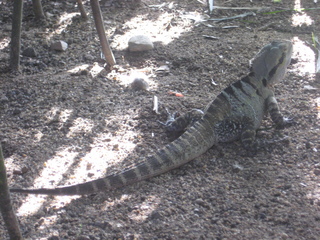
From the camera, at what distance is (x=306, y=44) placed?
6.08 m

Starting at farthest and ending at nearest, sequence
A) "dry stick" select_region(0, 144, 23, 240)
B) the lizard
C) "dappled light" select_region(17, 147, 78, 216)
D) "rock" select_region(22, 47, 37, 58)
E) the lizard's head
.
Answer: "rock" select_region(22, 47, 37, 58) → the lizard's head → the lizard → "dappled light" select_region(17, 147, 78, 216) → "dry stick" select_region(0, 144, 23, 240)

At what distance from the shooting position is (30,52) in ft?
Result: 18.5

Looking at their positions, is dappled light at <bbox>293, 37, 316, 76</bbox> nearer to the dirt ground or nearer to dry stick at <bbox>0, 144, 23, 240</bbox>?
the dirt ground

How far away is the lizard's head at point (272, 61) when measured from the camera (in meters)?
4.29

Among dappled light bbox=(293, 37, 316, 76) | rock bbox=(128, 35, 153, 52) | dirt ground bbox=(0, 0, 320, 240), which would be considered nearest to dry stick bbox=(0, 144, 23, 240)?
dirt ground bbox=(0, 0, 320, 240)

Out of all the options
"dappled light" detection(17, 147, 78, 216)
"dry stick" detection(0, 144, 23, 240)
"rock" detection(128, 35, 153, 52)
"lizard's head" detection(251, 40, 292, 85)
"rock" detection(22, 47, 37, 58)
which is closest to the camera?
"dry stick" detection(0, 144, 23, 240)

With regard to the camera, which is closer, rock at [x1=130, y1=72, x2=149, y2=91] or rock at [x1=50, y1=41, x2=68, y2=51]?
rock at [x1=130, y1=72, x2=149, y2=91]

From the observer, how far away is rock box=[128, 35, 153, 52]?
229 inches

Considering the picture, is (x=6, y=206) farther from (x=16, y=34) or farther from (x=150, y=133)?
(x=16, y=34)

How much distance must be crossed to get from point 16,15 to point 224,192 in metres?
3.51

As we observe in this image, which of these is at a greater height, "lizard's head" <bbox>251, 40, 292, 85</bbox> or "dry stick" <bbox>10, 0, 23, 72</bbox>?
"dry stick" <bbox>10, 0, 23, 72</bbox>

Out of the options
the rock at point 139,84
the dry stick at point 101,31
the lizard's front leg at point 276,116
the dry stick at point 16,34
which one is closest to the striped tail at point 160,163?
the lizard's front leg at point 276,116

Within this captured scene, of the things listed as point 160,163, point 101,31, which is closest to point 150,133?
point 160,163

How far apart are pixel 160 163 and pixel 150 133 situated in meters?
0.71
